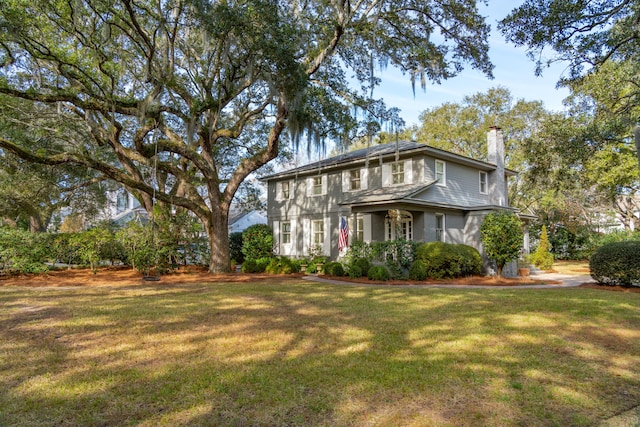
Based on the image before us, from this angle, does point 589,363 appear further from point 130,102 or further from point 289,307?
point 130,102

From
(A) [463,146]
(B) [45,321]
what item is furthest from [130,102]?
(A) [463,146]

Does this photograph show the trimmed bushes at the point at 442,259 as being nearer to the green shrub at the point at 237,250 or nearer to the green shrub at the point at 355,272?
the green shrub at the point at 355,272

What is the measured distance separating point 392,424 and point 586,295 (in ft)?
27.7

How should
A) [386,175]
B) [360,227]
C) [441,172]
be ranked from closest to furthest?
[441,172]
[386,175]
[360,227]

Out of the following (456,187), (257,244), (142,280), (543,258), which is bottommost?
(142,280)

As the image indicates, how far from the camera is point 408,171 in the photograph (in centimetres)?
1586

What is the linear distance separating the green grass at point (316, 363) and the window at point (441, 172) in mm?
Result: 8727

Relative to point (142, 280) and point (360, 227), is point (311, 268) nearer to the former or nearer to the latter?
point (360, 227)

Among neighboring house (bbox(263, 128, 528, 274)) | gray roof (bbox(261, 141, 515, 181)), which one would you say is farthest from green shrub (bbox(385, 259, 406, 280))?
gray roof (bbox(261, 141, 515, 181))

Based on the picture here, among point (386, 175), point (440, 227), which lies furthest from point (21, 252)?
point (440, 227)

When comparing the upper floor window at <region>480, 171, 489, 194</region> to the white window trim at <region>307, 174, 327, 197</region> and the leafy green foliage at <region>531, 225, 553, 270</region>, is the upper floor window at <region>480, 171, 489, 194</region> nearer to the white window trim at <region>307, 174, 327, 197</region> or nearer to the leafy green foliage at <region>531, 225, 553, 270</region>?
the leafy green foliage at <region>531, 225, 553, 270</region>

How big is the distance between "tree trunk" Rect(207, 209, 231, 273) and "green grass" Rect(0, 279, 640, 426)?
255 inches

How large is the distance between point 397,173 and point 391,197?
9.31 feet

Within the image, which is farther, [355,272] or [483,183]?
[483,183]
